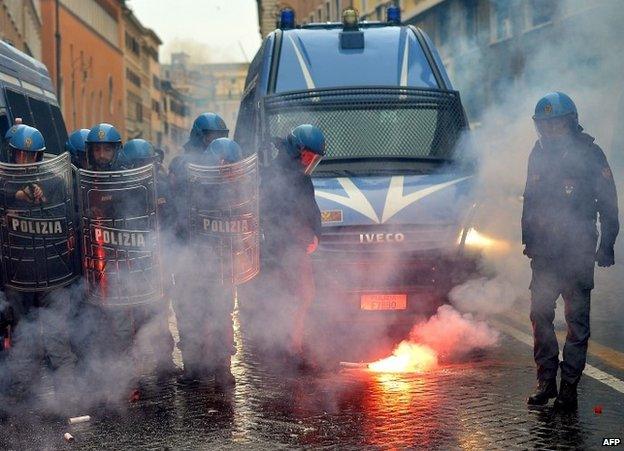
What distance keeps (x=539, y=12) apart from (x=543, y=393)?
38.1ft

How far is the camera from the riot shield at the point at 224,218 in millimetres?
7305

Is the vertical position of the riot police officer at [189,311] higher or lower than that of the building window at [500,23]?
lower

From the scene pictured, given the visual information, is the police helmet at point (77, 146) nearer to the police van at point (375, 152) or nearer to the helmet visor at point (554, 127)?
the police van at point (375, 152)

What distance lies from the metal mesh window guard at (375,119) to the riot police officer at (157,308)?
2281mm

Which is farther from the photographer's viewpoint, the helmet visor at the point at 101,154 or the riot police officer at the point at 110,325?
the helmet visor at the point at 101,154

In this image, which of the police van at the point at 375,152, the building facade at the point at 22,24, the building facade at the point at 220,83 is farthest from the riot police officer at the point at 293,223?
the building facade at the point at 22,24

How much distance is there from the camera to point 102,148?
7.50m

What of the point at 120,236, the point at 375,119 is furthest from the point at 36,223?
the point at 375,119

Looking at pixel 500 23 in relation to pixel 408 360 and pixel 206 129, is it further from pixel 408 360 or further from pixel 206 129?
pixel 408 360

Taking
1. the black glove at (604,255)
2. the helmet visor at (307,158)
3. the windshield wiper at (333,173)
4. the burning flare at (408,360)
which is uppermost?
the helmet visor at (307,158)

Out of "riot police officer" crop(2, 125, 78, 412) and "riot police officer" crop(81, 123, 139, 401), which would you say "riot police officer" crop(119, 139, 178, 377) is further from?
"riot police officer" crop(2, 125, 78, 412)

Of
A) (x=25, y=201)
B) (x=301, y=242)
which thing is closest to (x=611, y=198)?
(x=301, y=242)

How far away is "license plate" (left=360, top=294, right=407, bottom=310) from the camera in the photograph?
8633mm

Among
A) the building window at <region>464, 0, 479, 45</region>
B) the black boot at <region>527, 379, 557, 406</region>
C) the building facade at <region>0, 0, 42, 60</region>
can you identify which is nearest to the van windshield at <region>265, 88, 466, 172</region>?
the black boot at <region>527, 379, 557, 406</region>
